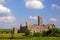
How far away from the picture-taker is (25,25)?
82.5 meters

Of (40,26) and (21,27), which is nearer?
(40,26)

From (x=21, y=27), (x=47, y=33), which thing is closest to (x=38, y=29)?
(x=21, y=27)

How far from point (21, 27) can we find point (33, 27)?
12.0 metres

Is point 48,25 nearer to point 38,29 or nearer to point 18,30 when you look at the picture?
point 38,29

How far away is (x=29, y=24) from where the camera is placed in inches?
3086

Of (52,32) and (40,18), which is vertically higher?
(40,18)

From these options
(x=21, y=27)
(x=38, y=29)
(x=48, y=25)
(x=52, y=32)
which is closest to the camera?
(x=52, y=32)

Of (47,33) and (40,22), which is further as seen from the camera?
(40,22)

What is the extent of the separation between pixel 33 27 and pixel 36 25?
4.25 m

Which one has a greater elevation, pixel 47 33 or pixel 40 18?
pixel 40 18

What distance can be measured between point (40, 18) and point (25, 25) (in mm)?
9920

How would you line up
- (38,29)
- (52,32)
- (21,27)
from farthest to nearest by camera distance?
1. (21,27)
2. (38,29)
3. (52,32)

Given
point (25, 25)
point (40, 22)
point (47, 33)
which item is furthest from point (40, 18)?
point (47, 33)

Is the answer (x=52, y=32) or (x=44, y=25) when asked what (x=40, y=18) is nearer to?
(x=44, y=25)
